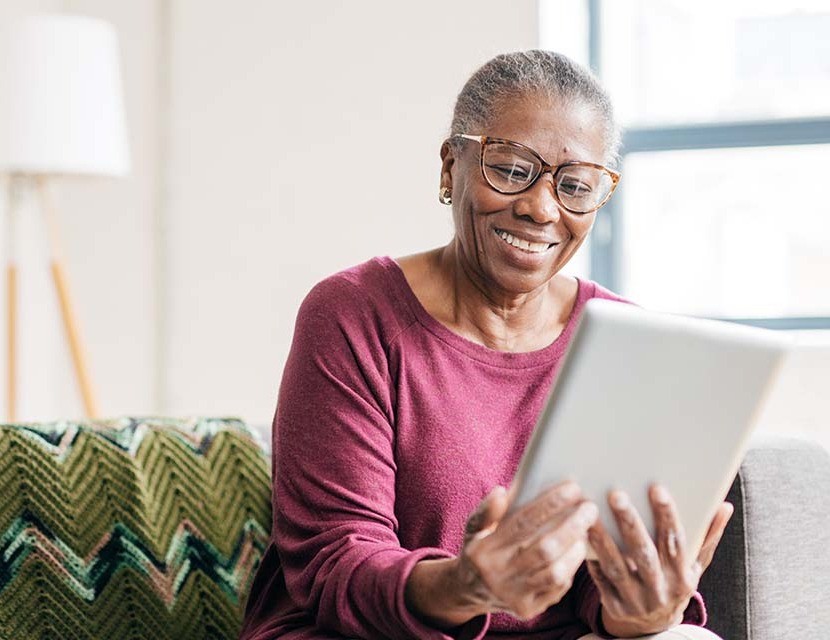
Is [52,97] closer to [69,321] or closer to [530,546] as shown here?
[69,321]

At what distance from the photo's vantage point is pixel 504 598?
1.18 m

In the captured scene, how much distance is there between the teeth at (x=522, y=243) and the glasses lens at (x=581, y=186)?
0.17ft

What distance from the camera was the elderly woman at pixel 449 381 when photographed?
1.41 m

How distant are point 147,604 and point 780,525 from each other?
0.80 meters

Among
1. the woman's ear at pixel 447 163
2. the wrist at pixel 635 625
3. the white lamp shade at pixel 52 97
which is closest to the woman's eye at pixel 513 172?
the woman's ear at pixel 447 163

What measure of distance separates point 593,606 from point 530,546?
14.0 inches

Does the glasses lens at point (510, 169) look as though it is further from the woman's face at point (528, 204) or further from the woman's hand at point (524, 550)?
the woman's hand at point (524, 550)

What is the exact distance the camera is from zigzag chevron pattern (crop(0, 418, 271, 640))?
63.9 inches

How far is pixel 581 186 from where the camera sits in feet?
4.97

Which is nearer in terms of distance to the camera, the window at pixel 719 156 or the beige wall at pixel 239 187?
the beige wall at pixel 239 187

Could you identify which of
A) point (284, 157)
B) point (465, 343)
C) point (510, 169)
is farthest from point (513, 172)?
point (284, 157)

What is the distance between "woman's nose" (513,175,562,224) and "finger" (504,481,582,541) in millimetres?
422

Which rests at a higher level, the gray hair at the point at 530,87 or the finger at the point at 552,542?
the gray hair at the point at 530,87

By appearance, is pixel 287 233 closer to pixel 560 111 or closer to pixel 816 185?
pixel 816 185
